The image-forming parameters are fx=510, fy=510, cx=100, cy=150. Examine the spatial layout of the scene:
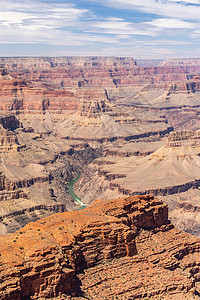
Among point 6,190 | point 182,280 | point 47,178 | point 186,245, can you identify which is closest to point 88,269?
point 182,280

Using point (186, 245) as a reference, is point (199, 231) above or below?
below

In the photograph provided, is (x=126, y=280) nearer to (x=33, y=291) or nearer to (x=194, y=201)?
(x=33, y=291)

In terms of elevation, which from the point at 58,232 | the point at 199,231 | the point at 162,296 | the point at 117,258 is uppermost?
the point at 58,232

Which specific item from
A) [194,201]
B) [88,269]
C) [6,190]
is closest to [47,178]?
[6,190]

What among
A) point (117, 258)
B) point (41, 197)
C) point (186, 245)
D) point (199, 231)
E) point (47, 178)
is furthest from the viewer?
point (47, 178)

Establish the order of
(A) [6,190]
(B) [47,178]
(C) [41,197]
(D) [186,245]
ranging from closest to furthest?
(D) [186,245], (A) [6,190], (C) [41,197], (B) [47,178]

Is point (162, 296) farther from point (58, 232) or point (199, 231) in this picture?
point (199, 231)

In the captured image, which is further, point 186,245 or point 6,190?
point 6,190
